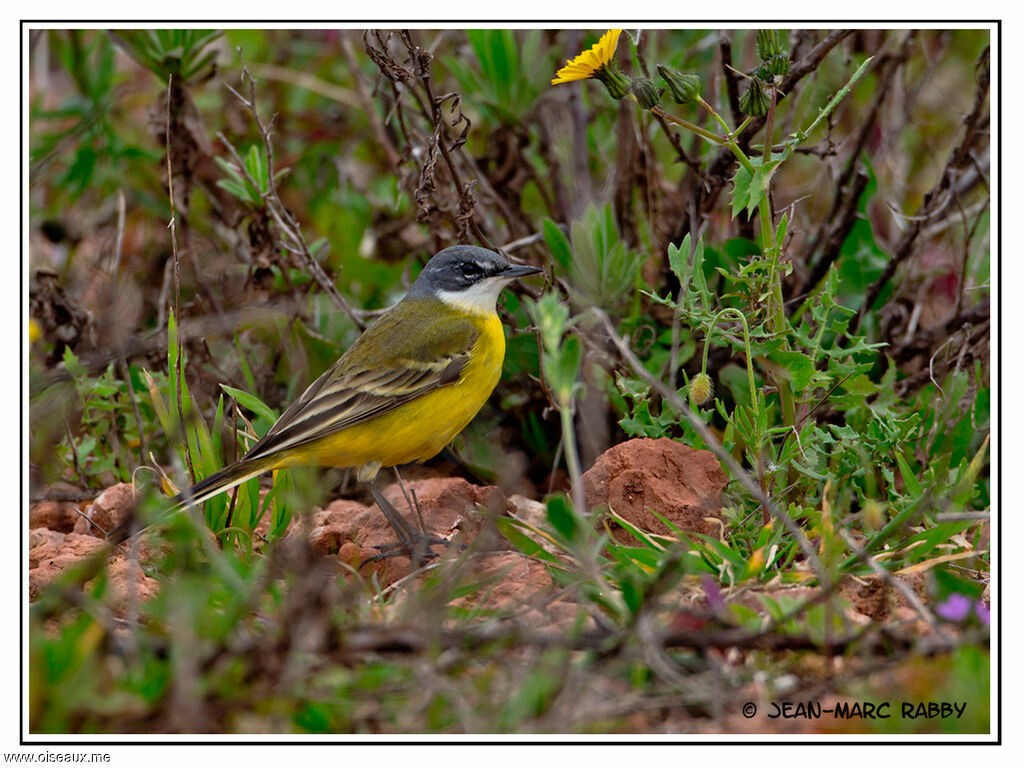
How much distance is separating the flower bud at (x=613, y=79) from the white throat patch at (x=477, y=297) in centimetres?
143

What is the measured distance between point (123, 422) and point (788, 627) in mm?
3527

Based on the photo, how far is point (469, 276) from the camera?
4.91 meters

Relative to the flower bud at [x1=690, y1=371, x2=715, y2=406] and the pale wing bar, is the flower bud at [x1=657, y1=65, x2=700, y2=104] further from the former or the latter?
the pale wing bar

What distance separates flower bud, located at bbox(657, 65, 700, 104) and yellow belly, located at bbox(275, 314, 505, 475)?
1588mm

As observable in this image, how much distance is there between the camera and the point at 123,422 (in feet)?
17.3

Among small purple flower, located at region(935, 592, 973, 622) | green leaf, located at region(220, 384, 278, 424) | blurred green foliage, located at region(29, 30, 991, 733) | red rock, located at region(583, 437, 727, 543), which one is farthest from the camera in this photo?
green leaf, located at region(220, 384, 278, 424)

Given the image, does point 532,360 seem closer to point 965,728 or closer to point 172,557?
point 172,557

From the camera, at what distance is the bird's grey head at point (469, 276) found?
4.82 meters

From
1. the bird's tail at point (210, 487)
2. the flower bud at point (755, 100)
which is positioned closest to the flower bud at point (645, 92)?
the flower bud at point (755, 100)

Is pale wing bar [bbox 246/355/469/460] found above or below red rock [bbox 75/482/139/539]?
above

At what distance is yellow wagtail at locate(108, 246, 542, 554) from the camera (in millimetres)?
4410

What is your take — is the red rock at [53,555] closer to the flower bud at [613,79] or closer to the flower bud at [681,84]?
the flower bud at [613,79]

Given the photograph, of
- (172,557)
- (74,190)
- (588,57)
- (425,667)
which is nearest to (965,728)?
(425,667)

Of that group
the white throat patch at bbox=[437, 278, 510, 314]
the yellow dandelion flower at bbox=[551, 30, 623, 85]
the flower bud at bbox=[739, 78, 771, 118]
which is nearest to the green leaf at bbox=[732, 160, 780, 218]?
the flower bud at bbox=[739, 78, 771, 118]
